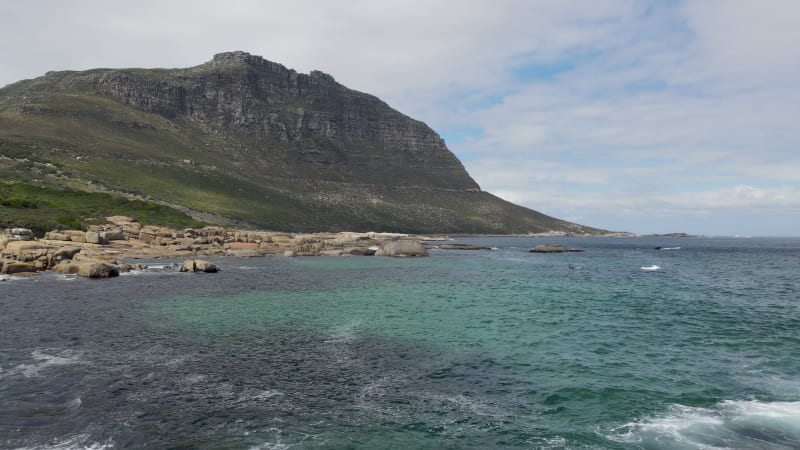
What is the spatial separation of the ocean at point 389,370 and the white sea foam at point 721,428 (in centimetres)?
7

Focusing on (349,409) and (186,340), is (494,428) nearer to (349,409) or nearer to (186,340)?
(349,409)

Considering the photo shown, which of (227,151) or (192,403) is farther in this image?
(227,151)

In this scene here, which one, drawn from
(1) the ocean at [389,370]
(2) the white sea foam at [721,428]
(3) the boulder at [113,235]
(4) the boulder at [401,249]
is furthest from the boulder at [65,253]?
(2) the white sea foam at [721,428]

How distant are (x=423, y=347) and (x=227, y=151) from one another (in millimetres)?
188371

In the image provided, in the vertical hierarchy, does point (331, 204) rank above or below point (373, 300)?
above

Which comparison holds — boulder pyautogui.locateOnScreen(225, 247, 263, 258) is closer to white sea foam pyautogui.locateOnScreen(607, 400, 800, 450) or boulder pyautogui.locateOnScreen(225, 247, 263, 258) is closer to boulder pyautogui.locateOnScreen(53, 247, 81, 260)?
boulder pyautogui.locateOnScreen(53, 247, 81, 260)

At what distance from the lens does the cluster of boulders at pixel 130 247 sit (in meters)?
50.0

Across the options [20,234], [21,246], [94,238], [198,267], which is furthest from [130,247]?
[198,267]

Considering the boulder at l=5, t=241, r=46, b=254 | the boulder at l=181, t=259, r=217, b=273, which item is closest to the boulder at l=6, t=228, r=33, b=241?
the boulder at l=5, t=241, r=46, b=254

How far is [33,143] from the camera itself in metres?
126

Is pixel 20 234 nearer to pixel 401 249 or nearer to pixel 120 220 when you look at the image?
pixel 120 220

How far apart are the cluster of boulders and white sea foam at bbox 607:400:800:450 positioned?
167ft

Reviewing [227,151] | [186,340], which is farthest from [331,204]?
[186,340]

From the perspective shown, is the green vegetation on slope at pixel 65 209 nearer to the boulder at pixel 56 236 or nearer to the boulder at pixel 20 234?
the boulder at pixel 56 236
